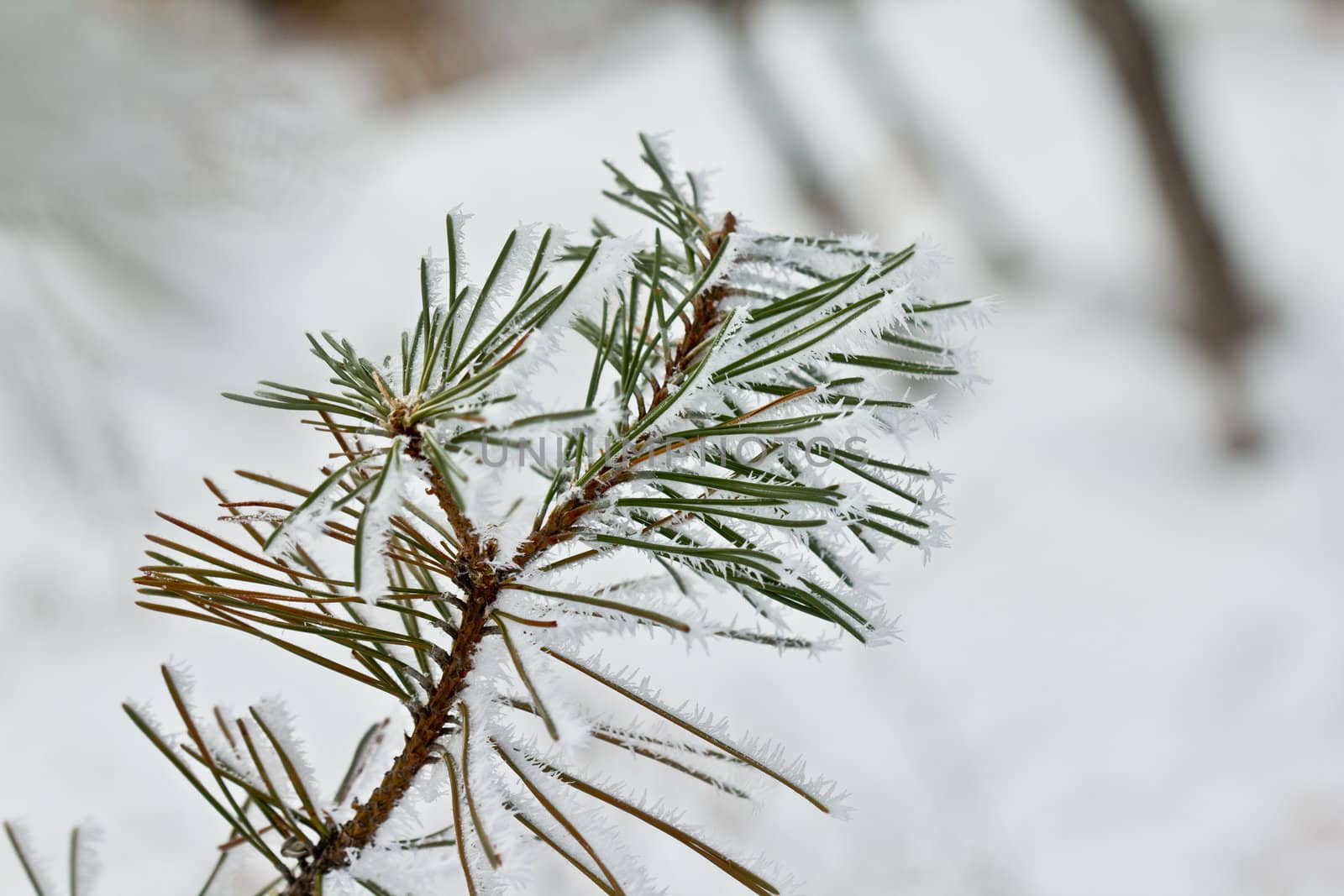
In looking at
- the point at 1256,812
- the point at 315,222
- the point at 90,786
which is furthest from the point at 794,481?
the point at 315,222

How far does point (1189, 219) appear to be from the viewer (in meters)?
1.68

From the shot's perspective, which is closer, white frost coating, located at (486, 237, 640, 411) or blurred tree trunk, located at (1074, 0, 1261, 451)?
white frost coating, located at (486, 237, 640, 411)

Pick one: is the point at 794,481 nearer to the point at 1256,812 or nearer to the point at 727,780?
the point at 727,780

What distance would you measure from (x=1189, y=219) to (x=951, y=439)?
2.13ft

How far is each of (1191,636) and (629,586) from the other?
58.5 inches

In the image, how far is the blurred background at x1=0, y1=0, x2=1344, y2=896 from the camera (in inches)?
48.8

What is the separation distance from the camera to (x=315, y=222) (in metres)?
2.68

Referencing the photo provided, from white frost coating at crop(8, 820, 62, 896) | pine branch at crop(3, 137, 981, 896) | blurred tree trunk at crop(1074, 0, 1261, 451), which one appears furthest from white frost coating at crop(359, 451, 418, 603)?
blurred tree trunk at crop(1074, 0, 1261, 451)

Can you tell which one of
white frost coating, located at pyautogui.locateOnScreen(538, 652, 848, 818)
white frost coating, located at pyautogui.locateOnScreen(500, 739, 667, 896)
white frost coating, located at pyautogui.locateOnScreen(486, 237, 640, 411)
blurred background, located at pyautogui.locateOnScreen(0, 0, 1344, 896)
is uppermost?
blurred background, located at pyautogui.locateOnScreen(0, 0, 1344, 896)

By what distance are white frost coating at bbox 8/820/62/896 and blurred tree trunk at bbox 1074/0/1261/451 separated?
1.72m

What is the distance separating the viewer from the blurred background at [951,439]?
1240mm

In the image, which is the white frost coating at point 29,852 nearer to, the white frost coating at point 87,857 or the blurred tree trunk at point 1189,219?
the white frost coating at point 87,857

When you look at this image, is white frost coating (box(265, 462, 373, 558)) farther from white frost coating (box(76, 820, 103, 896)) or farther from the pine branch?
white frost coating (box(76, 820, 103, 896))

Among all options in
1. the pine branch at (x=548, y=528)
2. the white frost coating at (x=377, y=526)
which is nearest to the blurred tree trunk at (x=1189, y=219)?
the pine branch at (x=548, y=528)
